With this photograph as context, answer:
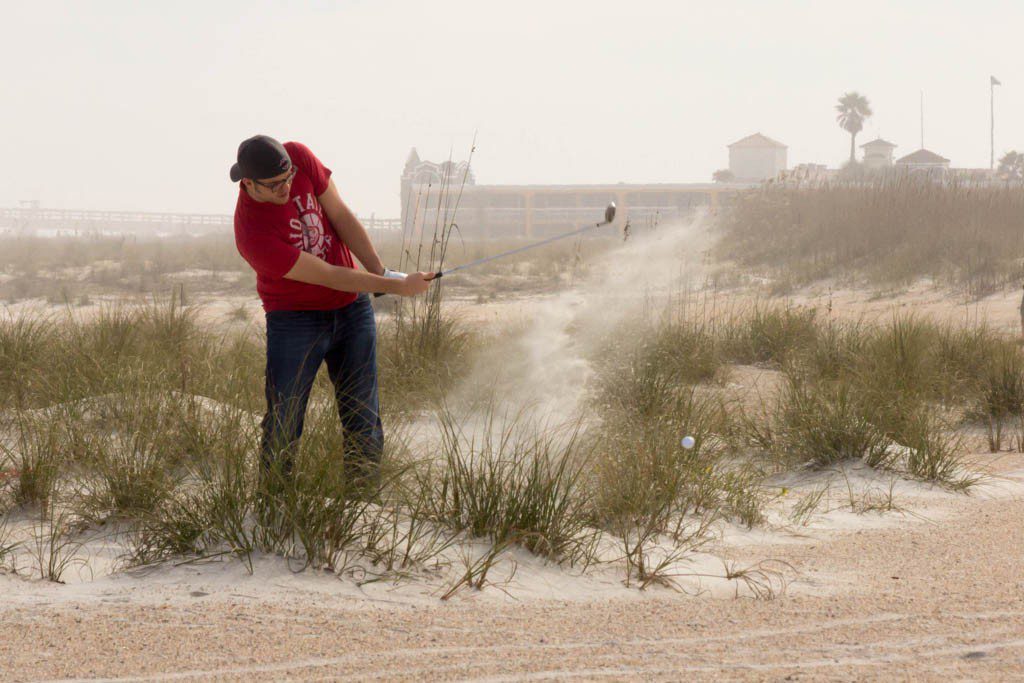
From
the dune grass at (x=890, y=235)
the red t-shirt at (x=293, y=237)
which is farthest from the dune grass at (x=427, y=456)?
the dune grass at (x=890, y=235)

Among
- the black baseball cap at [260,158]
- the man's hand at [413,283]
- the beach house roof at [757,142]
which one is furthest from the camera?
the beach house roof at [757,142]

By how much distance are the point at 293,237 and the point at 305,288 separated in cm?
19

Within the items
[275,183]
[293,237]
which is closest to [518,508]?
[293,237]

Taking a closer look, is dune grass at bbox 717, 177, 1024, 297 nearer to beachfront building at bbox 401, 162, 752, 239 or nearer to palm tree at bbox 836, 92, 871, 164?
beachfront building at bbox 401, 162, 752, 239

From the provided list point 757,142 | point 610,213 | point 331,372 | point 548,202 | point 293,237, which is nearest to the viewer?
point 293,237

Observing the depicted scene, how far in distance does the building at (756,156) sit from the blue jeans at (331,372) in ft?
227

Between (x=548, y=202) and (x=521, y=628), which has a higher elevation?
(x=548, y=202)

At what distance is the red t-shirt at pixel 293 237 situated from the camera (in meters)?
3.87

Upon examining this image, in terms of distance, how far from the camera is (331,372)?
14.0ft

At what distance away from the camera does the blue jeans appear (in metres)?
3.93

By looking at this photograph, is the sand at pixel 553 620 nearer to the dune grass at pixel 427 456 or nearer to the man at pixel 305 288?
the dune grass at pixel 427 456

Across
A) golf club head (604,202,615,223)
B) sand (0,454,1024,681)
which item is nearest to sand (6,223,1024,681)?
sand (0,454,1024,681)

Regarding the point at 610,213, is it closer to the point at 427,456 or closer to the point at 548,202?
the point at 427,456

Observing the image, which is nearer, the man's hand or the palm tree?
the man's hand
